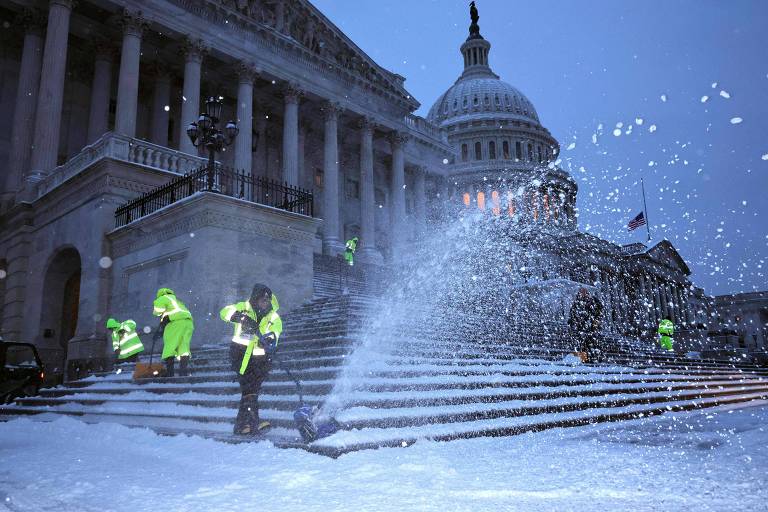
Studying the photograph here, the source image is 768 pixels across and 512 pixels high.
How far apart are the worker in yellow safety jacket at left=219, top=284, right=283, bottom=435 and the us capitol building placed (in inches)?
267

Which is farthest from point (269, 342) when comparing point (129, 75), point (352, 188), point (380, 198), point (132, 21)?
point (380, 198)

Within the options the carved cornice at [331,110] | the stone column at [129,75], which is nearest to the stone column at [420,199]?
the carved cornice at [331,110]

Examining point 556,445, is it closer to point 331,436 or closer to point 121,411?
point 331,436

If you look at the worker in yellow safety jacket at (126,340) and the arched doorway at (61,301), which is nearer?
Result: the worker in yellow safety jacket at (126,340)

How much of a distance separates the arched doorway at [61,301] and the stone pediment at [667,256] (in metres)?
53.8

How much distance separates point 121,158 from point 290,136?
1167 cm

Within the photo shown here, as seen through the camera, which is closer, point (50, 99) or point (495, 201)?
point (50, 99)

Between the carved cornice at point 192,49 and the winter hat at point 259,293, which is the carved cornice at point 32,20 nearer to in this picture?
the carved cornice at point 192,49

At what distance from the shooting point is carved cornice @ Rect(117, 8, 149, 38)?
73.5ft

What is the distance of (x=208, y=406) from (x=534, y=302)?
13.2 m

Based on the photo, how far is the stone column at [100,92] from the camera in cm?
2447

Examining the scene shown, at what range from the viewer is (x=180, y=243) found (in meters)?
13.7

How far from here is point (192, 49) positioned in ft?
80.9

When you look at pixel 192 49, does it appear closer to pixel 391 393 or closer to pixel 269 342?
pixel 269 342
